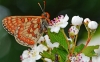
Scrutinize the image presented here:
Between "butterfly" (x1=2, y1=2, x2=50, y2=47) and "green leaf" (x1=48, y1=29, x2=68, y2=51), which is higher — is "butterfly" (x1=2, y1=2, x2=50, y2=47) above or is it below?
above

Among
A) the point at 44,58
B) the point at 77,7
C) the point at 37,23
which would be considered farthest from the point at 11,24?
→ the point at 77,7

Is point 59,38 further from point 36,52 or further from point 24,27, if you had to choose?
point 24,27

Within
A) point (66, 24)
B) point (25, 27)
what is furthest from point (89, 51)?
point (25, 27)

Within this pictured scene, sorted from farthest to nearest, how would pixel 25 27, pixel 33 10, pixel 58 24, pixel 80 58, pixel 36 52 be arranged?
pixel 33 10, pixel 25 27, pixel 58 24, pixel 36 52, pixel 80 58

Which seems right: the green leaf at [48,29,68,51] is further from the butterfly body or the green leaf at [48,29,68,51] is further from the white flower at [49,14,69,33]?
the butterfly body

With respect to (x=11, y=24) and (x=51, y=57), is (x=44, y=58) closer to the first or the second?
(x=51, y=57)

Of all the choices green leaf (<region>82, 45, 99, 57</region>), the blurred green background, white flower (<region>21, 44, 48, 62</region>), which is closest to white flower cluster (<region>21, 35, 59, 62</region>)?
white flower (<region>21, 44, 48, 62</region>)
